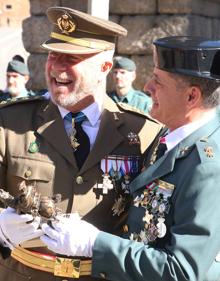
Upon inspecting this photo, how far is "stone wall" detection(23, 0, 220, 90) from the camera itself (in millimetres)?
6617

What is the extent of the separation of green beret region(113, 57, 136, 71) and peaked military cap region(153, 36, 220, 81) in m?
4.31

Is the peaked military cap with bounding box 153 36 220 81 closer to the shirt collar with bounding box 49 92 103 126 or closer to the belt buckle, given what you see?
the shirt collar with bounding box 49 92 103 126

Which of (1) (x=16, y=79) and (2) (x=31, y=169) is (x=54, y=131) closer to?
(2) (x=31, y=169)

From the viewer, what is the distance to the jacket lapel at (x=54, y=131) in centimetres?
258

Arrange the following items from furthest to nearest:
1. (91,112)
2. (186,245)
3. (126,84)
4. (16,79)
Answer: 1. (16,79)
2. (126,84)
3. (91,112)
4. (186,245)

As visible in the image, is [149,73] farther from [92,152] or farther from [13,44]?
[13,44]

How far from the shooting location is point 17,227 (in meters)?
2.32

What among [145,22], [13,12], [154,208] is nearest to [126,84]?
[145,22]

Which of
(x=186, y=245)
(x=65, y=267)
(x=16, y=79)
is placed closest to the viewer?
(x=186, y=245)

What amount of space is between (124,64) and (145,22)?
26.2 inches

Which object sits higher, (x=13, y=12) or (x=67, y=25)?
(x=67, y=25)

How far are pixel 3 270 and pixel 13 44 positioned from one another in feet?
63.9

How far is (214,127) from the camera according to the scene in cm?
220

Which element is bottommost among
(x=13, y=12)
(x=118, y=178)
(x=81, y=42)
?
(x=13, y=12)
